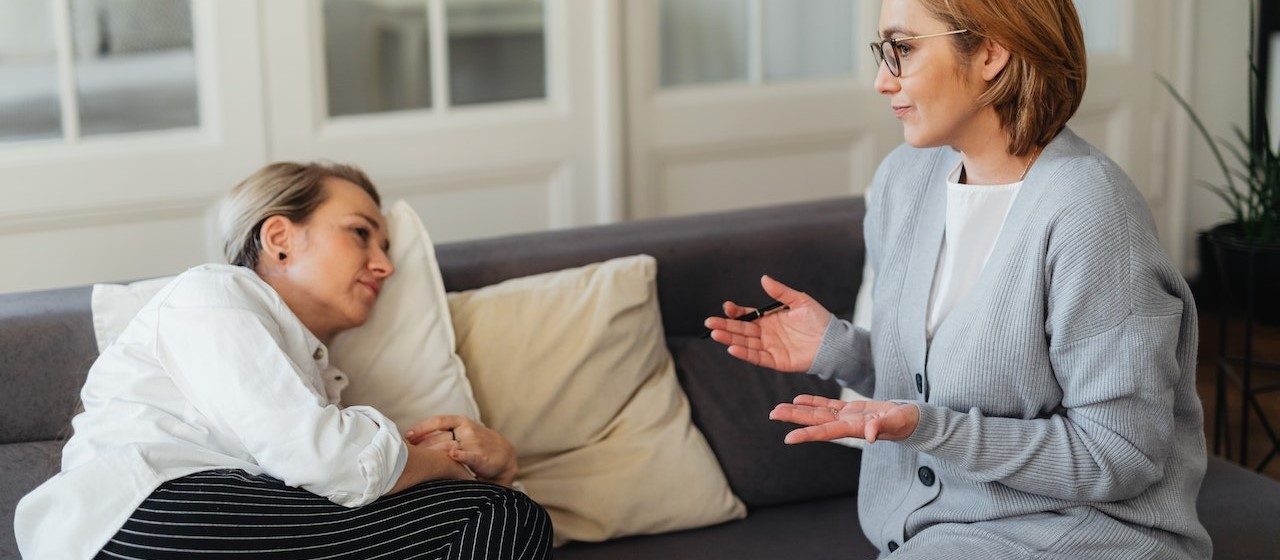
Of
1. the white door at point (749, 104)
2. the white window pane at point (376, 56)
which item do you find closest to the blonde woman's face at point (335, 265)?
the white window pane at point (376, 56)

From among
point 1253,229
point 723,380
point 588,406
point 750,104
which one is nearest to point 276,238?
point 588,406

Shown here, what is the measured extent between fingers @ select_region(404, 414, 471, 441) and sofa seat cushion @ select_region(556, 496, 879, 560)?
0.86ft

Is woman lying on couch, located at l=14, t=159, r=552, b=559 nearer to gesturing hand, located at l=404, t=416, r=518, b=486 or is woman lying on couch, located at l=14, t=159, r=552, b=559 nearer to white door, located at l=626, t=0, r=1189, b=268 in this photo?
gesturing hand, located at l=404, t=416, r=518, b=486

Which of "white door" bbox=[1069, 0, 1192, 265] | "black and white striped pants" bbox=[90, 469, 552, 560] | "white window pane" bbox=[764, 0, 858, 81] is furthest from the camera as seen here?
"white door" bbox=[1069, 0, 1192, 265]

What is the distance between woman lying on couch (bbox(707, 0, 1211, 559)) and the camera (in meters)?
1.64

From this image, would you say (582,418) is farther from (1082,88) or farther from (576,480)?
(1082,88)

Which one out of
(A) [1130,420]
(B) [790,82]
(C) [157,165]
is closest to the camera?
(A) [1130,420]

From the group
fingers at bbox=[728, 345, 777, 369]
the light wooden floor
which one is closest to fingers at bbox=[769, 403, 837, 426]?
fingers at bbox=[728, 345, 777, 369]

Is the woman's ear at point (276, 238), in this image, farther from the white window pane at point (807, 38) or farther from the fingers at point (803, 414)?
the white window pane at point (807, 38)

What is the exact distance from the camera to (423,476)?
6.07 ft

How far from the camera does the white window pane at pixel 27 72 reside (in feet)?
8.56

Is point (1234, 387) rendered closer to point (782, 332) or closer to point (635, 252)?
point (635, 252)

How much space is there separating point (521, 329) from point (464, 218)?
0.94m

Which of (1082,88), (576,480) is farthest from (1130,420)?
(576,480)
